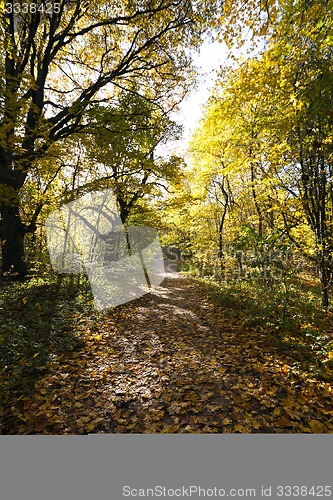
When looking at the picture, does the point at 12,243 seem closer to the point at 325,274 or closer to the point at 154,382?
the point at 154,382

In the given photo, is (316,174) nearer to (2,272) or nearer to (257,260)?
(257,260)

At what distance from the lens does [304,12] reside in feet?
15.5

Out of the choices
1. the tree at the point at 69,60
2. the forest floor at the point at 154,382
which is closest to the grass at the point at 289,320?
the forest floor at the point at 154,382

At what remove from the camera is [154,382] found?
425cm

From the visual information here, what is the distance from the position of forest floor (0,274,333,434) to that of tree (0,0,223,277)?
4.26 metres

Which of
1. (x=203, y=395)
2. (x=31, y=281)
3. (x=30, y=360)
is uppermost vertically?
(x=31, y=281)

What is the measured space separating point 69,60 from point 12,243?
7620 mm

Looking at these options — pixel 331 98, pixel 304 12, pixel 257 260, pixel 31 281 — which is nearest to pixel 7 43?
pixel 304 12

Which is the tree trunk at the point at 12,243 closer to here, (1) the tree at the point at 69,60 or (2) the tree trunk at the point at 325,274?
(1) the tree at the point at 69,60

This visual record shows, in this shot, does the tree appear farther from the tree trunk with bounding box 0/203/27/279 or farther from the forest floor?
the forest floor

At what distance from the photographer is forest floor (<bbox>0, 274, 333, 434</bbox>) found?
3.25 m

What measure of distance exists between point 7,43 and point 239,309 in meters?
8.81

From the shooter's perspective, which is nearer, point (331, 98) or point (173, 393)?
point (173, 393)

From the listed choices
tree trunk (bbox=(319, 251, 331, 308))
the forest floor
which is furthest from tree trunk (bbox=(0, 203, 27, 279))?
tree trunk (bbox=(319, 251, 331, 308))
